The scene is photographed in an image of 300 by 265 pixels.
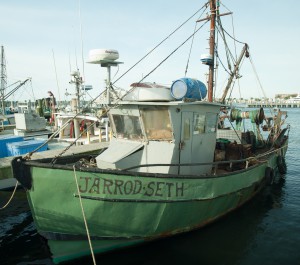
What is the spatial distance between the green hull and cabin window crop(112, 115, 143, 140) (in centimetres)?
177

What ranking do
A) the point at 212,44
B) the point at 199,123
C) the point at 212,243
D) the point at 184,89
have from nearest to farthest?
1. the point at 184,89
2. the point at 212,243
3. the point at 199,123
4. the point at 212,44

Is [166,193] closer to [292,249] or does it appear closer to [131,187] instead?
[131,187]

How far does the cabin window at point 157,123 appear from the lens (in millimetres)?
6926

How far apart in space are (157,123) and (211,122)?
2.24 meters

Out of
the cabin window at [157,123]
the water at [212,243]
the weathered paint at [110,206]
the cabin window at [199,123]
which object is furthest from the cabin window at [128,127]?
the water at [212,243]

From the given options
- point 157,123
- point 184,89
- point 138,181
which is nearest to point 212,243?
point 138,181

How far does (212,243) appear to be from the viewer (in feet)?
23.9

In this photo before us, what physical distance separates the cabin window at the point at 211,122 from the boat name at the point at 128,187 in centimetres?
260

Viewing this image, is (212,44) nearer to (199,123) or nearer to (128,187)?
(199,123)

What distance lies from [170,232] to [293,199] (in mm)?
7239

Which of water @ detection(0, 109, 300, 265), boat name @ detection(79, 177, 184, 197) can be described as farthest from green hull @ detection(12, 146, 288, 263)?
water @ detection(0, 109, 300, 265)

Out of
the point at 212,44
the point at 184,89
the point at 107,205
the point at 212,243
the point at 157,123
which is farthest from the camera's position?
the point at 212,44

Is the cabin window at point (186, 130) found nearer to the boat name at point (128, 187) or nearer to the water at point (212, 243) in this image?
the boat name at point (128, 187)

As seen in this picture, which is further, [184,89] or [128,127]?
[128,127]
